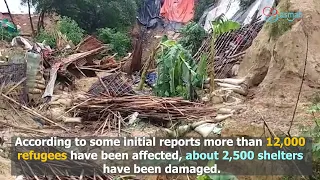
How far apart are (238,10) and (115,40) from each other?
14.8 feet

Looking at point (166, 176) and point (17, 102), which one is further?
point (17, 102)

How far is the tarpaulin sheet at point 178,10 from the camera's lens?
17.7 metres

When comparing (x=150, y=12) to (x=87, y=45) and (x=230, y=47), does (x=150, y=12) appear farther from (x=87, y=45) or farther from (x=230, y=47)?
(x=230, y=47)

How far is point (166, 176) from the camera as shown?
4.96 m

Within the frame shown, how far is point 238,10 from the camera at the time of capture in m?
14.0

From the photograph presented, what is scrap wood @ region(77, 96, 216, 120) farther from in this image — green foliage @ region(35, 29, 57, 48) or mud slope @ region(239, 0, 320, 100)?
green foliage @ region(35, 29, 57, 48)

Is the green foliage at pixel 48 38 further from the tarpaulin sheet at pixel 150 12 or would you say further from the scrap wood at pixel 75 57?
the tarpaulin sheet at pixel 150 12

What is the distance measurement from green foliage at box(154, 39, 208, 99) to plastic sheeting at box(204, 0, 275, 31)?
369 centimetres

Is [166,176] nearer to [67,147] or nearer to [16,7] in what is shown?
[67,147]

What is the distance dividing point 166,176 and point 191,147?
0.71m

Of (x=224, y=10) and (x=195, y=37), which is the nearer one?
(x=195, y=37)

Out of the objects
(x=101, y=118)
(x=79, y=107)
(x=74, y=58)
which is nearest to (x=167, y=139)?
(x=101, y=118)

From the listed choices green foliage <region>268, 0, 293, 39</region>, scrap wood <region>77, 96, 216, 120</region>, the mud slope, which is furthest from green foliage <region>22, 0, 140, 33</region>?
the mud slope

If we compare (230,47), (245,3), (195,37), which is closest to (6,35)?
(195,37)
